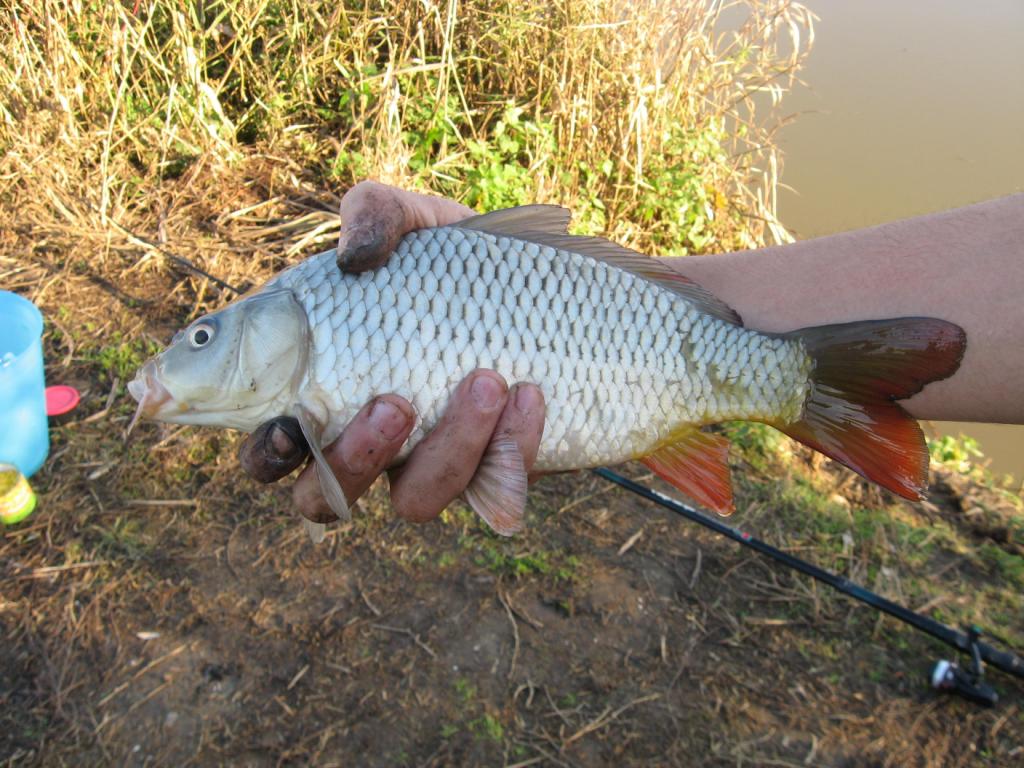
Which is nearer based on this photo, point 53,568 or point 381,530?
point 53,568

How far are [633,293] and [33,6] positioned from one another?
3.58m

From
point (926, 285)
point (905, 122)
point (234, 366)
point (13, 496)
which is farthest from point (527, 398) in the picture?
point (905, 122)

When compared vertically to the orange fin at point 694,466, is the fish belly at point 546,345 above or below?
above

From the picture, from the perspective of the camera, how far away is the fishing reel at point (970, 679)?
2021mm

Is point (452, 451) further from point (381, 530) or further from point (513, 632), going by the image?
point (381, 530)

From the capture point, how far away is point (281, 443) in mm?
1299

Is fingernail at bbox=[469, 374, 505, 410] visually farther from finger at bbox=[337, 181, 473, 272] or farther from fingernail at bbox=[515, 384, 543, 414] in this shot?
finger at bbox=[337, 181, 473, 272]

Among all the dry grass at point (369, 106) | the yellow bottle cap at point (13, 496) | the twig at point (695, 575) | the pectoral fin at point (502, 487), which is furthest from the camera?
the dry grass at point (369, 106)

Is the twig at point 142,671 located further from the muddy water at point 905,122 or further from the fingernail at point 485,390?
the muddy water at point 905,122

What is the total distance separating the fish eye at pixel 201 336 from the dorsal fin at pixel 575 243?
1.56ft

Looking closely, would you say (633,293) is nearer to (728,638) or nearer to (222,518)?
(728,638)

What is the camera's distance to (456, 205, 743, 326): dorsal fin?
142cm

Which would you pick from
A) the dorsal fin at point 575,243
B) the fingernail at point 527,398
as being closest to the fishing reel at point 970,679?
the dorsal fin at point 575,243

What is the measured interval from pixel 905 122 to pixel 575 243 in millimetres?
6141
